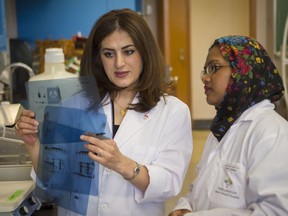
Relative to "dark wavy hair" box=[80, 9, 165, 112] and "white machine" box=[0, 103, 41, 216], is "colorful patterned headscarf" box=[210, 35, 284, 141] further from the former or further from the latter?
"white machine" box=[0, 103, 41, 216]

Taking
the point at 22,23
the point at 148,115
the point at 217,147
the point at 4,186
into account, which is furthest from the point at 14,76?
the point at 217,147

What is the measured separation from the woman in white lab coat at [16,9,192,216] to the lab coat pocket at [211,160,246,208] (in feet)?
0.50

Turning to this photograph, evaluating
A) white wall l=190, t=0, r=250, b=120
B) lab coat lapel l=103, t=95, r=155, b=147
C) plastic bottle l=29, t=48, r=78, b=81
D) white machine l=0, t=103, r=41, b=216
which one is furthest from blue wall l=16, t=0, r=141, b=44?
white wall l=190, t=0, r=250, b=120

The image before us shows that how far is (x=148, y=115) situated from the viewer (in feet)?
4.50

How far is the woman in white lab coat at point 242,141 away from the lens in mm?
1069

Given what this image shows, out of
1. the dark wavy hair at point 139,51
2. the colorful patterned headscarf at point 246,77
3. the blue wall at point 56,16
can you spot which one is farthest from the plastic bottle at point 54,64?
the blue wall at point 56,16

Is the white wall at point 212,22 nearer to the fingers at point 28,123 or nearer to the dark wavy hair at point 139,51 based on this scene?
the dark wavy hair at point 139,51

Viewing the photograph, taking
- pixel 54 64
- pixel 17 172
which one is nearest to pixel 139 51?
pixel 54 64

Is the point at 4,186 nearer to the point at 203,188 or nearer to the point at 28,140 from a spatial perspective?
the point at 28,140

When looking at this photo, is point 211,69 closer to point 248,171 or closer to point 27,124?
point 248,171

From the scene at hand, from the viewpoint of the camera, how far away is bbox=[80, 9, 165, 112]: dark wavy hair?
132cm

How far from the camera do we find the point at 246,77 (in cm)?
122

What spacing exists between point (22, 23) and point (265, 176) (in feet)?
8.96

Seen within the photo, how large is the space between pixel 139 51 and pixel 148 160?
1.24 feet
